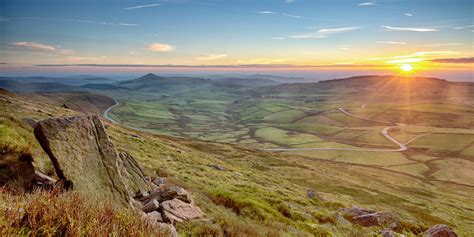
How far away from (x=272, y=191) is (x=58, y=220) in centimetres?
3224

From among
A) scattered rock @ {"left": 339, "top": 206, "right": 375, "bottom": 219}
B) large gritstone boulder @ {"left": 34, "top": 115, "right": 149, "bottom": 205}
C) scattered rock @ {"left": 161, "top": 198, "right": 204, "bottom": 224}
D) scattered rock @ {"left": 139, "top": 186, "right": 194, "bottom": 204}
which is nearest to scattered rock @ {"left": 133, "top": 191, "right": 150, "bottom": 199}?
scattered rock @ {"left": 139, "top": 186, "right": 194, "bottom": 204}

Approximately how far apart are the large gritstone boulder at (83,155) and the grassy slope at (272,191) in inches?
127

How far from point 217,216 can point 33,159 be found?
366 inches

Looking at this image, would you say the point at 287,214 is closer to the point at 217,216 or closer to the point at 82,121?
the point at 217,216

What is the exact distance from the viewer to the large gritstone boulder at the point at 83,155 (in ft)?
41.1

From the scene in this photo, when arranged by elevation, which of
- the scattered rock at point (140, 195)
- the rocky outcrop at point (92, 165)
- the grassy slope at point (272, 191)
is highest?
the rocky outcrop at point (92, 165)

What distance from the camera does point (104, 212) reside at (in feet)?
25.1

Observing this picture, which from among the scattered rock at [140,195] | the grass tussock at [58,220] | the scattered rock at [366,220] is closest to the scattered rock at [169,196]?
the scattered rock at [140,195]

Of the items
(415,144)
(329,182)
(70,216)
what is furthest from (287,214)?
(415,144)

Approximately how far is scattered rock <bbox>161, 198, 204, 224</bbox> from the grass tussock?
17.9ft

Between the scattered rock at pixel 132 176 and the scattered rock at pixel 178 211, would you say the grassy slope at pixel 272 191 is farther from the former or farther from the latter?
the scattered rock at pixel 132 176

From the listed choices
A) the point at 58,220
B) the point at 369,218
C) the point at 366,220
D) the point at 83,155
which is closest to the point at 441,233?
the point at 369,218

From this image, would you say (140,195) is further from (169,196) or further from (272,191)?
(272,191)

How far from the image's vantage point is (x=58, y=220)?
6.51m
